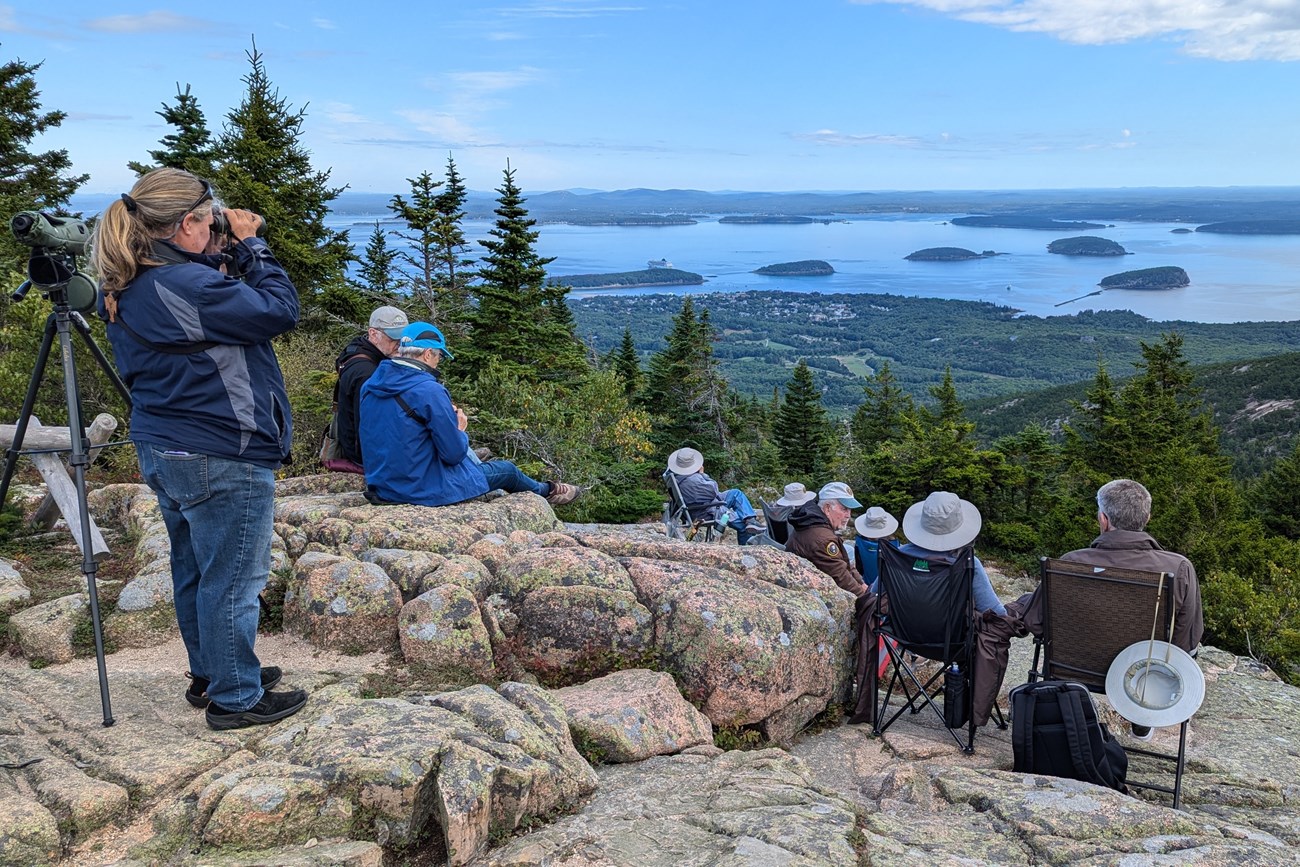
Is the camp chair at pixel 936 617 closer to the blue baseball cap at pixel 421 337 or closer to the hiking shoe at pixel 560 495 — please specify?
the hiking shoe at pixel 560 495

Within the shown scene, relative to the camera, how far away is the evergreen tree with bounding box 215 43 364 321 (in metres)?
20.1

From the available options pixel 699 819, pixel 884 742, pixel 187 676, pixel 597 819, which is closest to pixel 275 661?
pixel 187 676

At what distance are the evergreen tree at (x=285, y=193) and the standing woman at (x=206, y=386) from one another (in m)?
17.5

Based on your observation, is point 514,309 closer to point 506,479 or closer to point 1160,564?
point 506,479

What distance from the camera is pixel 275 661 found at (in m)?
4.09

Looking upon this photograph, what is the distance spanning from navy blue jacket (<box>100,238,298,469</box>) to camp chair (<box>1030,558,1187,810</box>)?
3919 mm

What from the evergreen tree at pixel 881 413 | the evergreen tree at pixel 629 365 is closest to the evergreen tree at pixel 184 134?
the evergreen tree at pixel 629 365

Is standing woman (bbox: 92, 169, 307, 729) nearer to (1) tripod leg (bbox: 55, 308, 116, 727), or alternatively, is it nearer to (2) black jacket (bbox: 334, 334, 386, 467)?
(1) tripod leg (bbox: 55, 308, 116, 727)

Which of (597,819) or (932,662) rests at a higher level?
(597,819)

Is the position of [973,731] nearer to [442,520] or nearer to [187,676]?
[442,520]

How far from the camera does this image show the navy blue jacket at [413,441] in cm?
530

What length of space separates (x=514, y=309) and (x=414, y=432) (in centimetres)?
1441

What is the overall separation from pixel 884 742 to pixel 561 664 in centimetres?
195

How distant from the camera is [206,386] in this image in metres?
2.82
